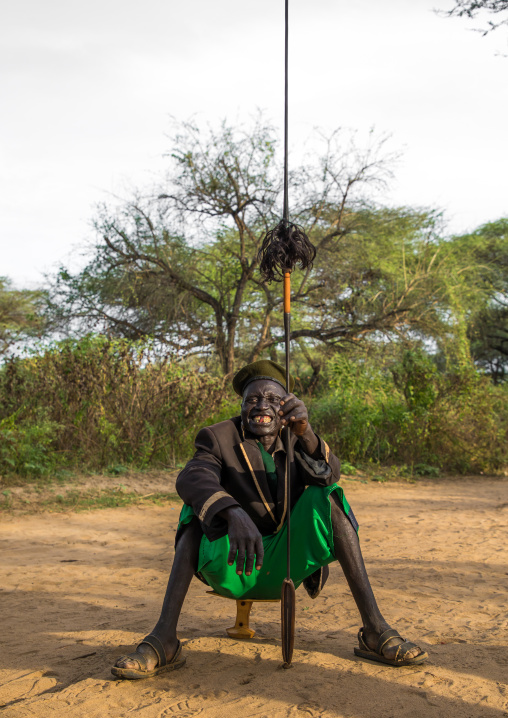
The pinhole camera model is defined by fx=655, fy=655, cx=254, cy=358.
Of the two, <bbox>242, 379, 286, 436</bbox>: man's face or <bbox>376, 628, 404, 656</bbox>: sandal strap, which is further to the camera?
<bbox>242, 379, 286, 436</bbox>: man's face

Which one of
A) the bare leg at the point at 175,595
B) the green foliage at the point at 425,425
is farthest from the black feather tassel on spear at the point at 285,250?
the green foliage at the point at 425,425

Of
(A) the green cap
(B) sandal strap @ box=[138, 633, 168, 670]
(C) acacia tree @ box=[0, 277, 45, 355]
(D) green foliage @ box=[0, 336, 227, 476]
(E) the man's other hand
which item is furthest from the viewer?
(C) acacia tree @ box=[0, 277, 45, 355]

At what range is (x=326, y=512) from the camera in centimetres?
286

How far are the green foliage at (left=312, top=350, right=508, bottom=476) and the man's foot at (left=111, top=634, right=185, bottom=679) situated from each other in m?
7.58

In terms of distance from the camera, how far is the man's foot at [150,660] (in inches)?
105

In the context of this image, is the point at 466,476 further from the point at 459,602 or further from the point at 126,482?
the point at 459,602

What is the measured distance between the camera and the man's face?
3.19 meters

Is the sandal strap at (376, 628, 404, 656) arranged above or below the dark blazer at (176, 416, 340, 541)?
below

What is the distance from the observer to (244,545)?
264 cm

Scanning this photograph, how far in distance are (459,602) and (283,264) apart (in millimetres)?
2303

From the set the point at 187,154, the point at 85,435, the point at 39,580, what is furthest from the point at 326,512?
the point at 187,154

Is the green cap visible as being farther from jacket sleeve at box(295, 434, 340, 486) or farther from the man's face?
jacket sleeve at box(295, 434, 340, 486)

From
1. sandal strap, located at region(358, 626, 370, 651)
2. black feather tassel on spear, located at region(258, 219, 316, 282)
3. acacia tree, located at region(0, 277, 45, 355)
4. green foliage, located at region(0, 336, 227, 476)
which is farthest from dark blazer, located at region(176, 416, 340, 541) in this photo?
acacia tree, located at region(0, 277, 45, 355)

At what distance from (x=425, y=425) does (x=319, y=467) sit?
7.51 meters
